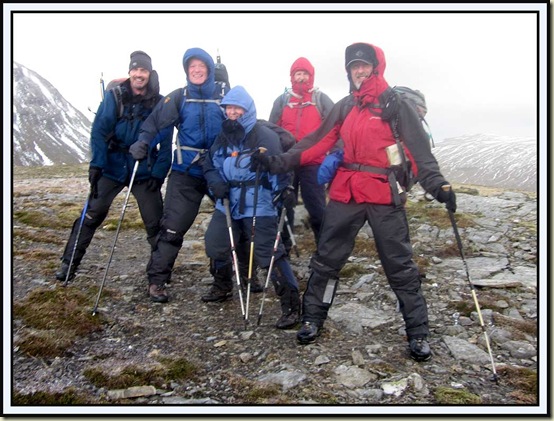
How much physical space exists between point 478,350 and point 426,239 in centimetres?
611

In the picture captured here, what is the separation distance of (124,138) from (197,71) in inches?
73.9

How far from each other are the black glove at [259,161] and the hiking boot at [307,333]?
2.47 metres

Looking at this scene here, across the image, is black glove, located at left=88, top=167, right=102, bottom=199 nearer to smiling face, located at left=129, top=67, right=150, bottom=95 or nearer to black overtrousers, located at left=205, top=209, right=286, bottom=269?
smiling face, located at left=129, top=67, right=150, bottom=95

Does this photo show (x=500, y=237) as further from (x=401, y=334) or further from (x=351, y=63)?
(x=351, y=63)

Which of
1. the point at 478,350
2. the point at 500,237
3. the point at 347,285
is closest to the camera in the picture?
the point at 478,350

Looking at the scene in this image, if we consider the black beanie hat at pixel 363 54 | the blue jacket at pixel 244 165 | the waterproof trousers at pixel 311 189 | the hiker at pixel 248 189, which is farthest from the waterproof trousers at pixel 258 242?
the black beanie hat at pixel 363 54

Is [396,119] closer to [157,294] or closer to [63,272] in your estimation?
[157,294]

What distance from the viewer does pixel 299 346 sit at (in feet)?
21.2

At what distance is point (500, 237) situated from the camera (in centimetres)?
1211

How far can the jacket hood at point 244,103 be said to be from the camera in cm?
718

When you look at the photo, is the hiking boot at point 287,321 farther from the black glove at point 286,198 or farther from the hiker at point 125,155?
the hiker at point 125,155

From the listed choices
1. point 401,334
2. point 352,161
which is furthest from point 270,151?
point 401,334

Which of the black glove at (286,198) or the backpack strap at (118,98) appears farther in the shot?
the backpack strap at (118,98)

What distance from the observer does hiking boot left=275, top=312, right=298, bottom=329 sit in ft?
23.2
